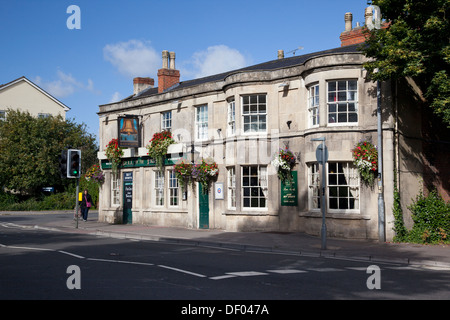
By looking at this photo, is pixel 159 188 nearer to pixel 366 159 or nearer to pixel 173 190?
pixel 173 190

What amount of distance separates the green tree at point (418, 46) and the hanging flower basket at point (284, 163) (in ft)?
16.0

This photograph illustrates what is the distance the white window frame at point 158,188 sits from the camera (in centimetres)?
2575

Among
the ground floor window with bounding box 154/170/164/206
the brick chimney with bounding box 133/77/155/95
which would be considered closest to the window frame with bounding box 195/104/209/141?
the ground floor window with bounding box 154/170/164/206

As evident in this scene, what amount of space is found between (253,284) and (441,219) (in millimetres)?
10915

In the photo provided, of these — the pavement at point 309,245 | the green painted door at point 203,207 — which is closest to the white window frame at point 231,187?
the pavement at point 309,245

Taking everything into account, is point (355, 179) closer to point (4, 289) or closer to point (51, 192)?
point (4, 289)

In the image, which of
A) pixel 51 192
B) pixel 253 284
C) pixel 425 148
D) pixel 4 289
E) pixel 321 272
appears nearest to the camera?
pixel 4 289

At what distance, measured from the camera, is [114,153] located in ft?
90.9

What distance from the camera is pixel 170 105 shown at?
83.4 ft

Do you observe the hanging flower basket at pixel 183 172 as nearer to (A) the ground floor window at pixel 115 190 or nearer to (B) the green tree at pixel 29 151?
(A) the ground floor window at pixel 115 190

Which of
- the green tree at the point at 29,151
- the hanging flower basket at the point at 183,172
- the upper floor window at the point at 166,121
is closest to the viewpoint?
the hanging flower basket at the point at 183,172

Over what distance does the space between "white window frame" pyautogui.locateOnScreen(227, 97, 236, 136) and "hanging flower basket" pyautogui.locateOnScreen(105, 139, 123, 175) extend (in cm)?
787

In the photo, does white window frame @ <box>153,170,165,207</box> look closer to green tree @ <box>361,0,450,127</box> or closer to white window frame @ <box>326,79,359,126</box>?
white window frame @ <box>326,79,359,126</box>
